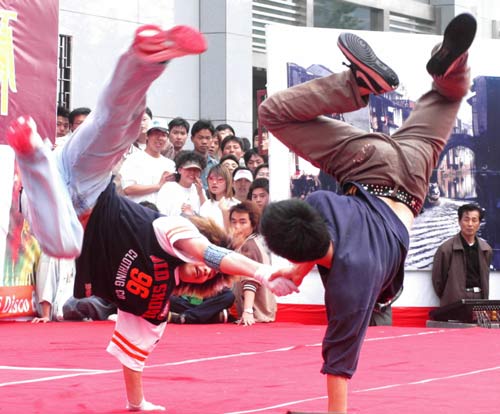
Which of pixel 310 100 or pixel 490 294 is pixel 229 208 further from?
pixel 310 100

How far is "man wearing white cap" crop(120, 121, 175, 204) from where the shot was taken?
30.3 feet

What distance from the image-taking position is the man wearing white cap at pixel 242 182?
32.9 ft

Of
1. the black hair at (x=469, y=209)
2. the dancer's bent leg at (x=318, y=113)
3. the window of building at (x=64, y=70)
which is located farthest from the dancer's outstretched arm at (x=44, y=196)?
the window of building at (x=64, y=70)

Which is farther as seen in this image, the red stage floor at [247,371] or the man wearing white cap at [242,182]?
the man wearing white cap at [242,182]

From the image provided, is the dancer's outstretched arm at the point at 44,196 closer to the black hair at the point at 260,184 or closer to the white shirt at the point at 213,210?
the white shirt at the point at 213,210

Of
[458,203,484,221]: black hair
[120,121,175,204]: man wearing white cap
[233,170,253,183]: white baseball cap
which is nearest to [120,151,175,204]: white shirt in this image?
[120,121,175,204]: man wearing white cap

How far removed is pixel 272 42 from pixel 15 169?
2429 millimetres

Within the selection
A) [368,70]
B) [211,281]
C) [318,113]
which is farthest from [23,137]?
[368,70]

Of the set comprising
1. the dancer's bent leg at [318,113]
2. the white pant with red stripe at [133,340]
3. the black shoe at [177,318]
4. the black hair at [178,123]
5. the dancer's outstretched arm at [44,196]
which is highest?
the black hair at [178,123]

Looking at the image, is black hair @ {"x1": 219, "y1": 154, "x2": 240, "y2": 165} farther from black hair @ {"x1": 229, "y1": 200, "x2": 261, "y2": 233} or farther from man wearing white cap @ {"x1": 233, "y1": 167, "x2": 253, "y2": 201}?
black hair @ {"x1": 229, "y1": 200, "x2": 261, "y2": 233}

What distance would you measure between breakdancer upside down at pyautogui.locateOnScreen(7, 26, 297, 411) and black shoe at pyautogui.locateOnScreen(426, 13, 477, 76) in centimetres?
118

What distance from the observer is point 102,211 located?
192 inches

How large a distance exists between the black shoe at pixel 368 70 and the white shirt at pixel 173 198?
4.31 meters

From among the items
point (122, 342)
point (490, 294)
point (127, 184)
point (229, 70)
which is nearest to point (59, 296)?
point (127, 184)
